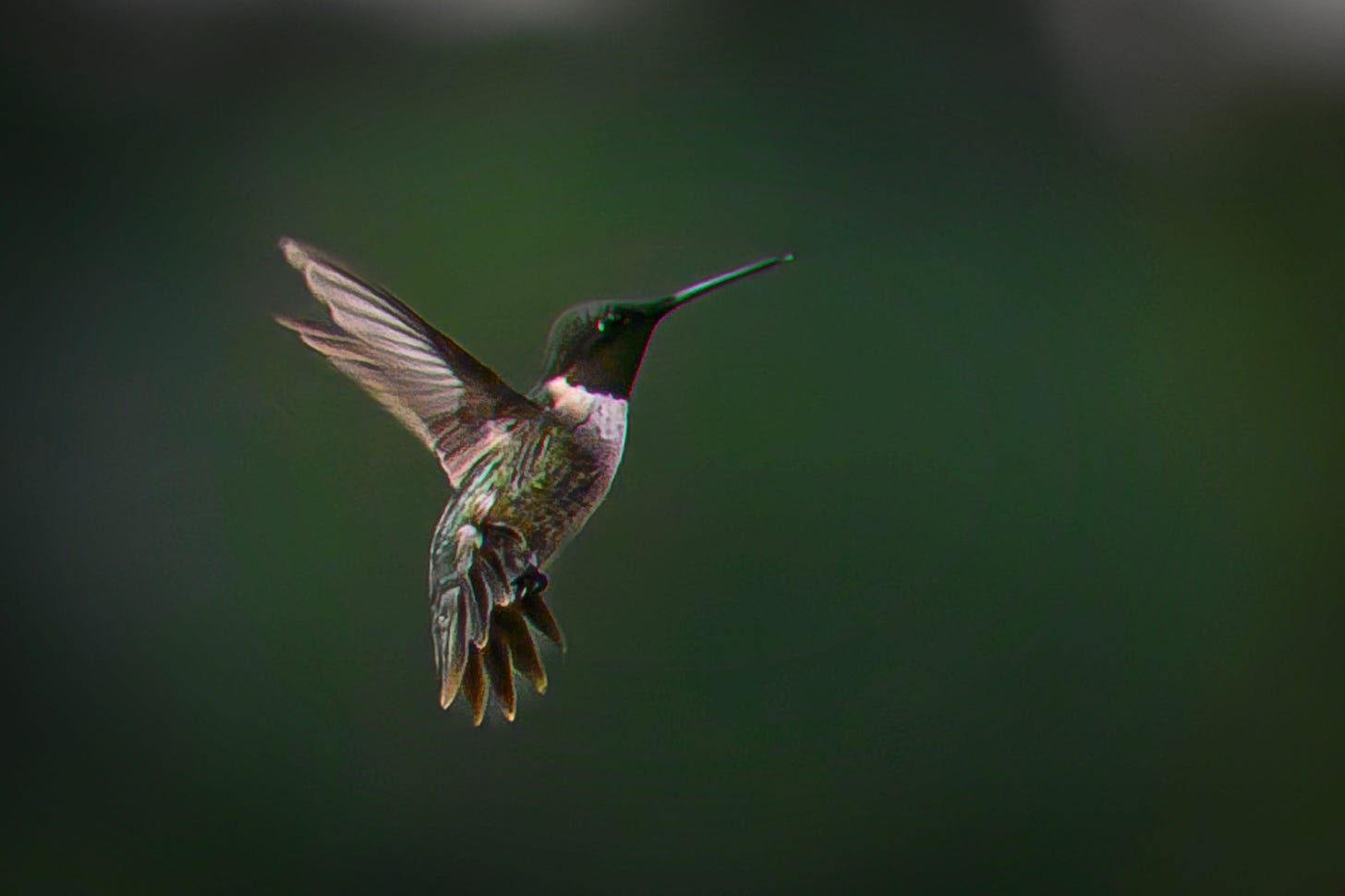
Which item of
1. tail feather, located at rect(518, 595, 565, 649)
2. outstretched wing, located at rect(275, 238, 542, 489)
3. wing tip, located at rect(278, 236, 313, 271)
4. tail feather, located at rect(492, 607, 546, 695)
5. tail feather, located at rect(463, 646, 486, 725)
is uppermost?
wing tip, located at rect(278, 236, 313, 271)

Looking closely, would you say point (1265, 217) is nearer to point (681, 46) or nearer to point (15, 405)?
point (681, 46)

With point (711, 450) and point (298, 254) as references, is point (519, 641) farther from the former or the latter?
point (711, 450)

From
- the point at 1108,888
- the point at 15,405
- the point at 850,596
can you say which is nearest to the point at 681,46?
the point at 850,596

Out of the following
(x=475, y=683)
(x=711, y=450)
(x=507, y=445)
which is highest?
(x=711, y=450)

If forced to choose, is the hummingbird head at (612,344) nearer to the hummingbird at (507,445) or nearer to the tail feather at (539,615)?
the hummingbird at (507,445)

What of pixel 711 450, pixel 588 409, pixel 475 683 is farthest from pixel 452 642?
pixel 711 450

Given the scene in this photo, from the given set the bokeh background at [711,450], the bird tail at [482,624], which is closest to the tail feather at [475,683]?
the bird tail at [482,624]

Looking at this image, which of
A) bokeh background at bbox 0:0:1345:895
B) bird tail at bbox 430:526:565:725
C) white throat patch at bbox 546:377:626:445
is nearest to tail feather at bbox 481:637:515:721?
bird tail at bbox 430:526:565:725

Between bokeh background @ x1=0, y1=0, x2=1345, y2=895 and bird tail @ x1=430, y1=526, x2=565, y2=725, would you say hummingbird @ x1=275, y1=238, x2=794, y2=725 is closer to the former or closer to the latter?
bird tail @ x1=430, y1=526, x2=565, y2=725
